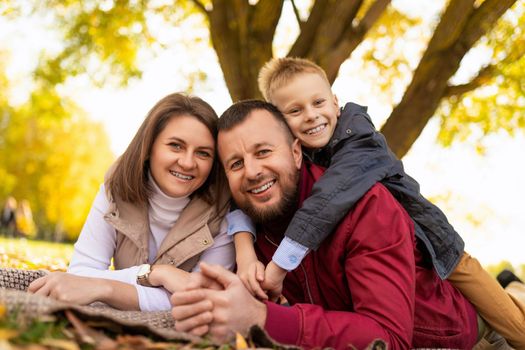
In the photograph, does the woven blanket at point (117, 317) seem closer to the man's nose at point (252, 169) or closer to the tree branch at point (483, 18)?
the man's nose at point (252, 169)

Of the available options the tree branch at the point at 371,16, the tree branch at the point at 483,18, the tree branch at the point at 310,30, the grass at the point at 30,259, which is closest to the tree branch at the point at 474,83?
the tree branch at the point at 483,18

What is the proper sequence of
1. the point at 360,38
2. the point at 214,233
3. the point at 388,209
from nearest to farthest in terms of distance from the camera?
the point at 388,209 < the point at 214,233 < the point at 360,38

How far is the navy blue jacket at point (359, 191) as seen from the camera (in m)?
2.79

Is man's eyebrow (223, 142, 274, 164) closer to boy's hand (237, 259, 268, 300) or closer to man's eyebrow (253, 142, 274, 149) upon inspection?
man's eyebrow (253, 142, 274, 149)

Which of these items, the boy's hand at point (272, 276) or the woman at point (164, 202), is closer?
the boy's hand at point (272, 276)

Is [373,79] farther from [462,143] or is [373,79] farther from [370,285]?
[370,285]

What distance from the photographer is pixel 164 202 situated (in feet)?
11.6

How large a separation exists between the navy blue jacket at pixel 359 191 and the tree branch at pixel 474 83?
368cm

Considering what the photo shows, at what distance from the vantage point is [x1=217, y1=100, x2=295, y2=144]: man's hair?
3.20m

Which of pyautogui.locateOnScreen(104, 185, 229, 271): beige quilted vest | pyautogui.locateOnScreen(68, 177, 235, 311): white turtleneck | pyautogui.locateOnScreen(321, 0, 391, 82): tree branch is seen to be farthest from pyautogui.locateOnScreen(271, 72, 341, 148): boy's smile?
pyautogui.locateOnScreen(321, 0, 391, 82): tree branch

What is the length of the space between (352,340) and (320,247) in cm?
59

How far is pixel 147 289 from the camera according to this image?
3.07 meters

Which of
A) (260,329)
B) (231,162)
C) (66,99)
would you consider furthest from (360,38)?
(66,99)

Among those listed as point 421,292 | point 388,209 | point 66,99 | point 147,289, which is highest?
point 66,99
